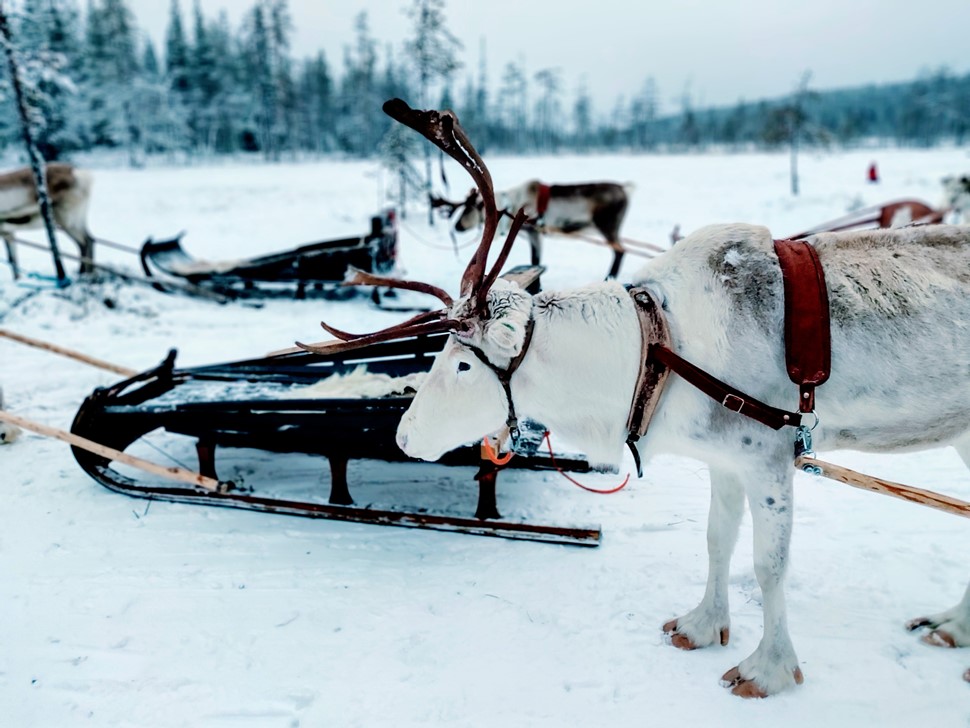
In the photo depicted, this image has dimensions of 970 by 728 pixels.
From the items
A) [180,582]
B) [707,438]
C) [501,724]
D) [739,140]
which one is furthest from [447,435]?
[739,140]

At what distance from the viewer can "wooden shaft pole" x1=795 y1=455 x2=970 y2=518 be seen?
2.73 metres

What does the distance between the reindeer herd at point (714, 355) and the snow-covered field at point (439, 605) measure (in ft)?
2.62

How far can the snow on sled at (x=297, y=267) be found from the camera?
11.4m

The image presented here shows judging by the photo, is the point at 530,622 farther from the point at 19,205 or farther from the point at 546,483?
the point at 19,205

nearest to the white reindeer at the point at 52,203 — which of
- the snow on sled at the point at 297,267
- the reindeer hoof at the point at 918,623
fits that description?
the snow on sled at the point at 297,267

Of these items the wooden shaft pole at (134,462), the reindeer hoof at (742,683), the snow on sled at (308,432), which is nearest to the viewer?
the reindeer hoof at (742,683)

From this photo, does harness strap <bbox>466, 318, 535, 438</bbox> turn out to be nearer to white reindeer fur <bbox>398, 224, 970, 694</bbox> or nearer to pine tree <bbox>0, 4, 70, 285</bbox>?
white reindeer fur <bbox>398, 224, 970, 694</bbox>

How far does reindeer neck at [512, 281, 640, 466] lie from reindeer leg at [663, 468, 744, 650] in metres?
0.79

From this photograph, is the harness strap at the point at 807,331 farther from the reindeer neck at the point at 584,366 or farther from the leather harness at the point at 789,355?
the reindeer neck at the point at 584,366

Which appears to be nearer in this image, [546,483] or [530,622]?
[530,622]

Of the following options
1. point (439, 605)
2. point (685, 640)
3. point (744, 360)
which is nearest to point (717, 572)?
point (685, 640)

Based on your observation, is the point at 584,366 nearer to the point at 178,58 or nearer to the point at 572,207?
the point at 572,207

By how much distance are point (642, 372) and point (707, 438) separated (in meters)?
0.40

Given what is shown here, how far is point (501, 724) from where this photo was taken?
282 cm
